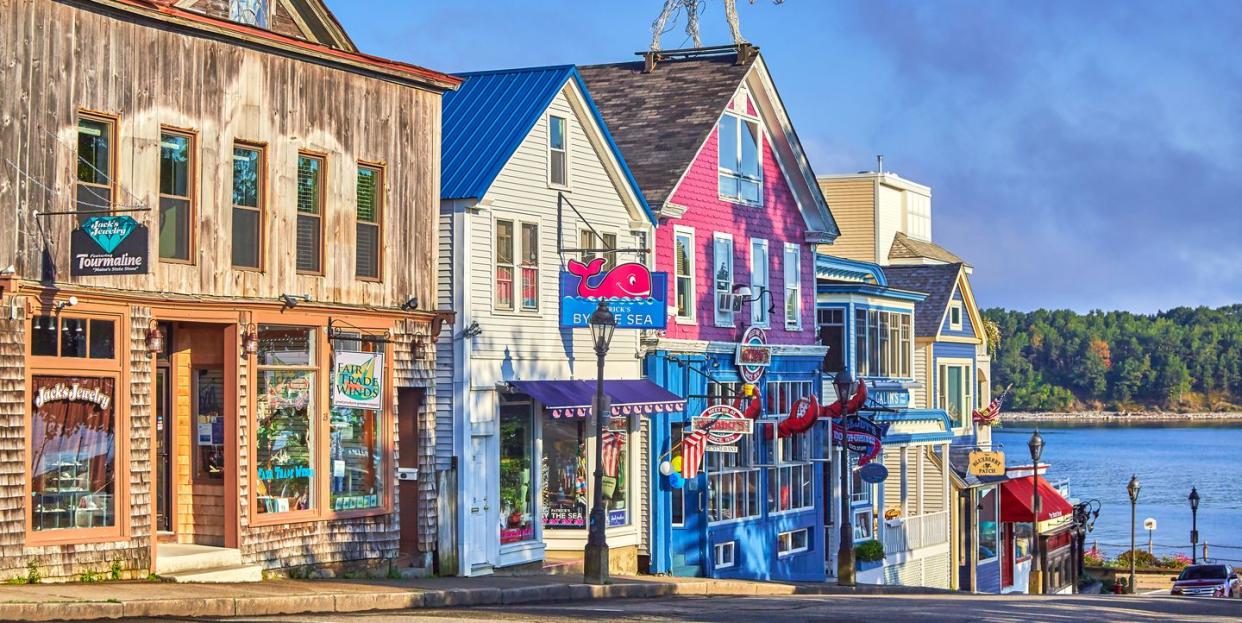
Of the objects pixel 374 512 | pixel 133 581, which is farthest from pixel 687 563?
pixel 133 581

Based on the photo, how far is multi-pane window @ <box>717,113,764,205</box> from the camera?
37.8 meters

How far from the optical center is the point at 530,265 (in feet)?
100

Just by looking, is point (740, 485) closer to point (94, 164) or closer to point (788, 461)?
point (788, 461)

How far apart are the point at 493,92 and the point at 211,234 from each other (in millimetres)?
9076

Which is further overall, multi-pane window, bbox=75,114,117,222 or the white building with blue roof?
the white building with blue roof

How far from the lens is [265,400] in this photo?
24.7m

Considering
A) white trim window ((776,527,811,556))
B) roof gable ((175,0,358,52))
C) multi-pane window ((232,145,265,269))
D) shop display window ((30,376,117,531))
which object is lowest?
white trim window ((776,527,811,556))

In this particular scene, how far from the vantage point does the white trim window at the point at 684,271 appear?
35.7 meters

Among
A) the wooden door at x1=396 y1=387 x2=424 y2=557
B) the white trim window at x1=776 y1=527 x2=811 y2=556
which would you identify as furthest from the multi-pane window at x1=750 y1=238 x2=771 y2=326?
the wooden door at x1=396 y1=387 x2=424 y2=557

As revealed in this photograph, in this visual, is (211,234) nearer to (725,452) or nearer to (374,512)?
(374,512)

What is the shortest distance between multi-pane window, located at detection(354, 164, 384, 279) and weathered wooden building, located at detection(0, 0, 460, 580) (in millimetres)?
34

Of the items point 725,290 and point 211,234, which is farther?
point 725,290

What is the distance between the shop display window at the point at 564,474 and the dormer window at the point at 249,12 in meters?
9.47

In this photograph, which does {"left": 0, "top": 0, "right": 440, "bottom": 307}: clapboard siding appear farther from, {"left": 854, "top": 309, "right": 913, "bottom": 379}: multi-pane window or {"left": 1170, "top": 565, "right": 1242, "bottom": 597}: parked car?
{"left": 1170, "top": 565, "right": 1242, "bottom": 597}: parked car
